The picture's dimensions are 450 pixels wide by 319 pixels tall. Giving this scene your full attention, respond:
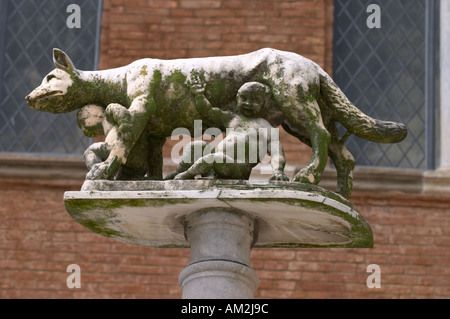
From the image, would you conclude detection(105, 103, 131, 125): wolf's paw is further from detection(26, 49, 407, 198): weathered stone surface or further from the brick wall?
the brick wall

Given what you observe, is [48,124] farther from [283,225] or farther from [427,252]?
[283,225]

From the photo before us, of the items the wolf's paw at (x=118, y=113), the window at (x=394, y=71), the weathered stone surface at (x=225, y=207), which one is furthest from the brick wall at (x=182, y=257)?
the wolf's paw at (x=118, y=113)

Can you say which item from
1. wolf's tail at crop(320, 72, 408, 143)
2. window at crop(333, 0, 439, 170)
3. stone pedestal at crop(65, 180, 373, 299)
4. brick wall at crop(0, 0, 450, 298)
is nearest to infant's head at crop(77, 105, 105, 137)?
stone pedestal at crop(65, 180, 373, 299)

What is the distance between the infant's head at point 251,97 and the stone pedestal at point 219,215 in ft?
1.56

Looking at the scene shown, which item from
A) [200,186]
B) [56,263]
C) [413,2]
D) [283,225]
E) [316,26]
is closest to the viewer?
[200,186]

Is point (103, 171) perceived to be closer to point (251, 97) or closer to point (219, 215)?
point (219, 215)

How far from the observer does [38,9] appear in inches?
405

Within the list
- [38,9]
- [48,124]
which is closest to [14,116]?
[48,124]

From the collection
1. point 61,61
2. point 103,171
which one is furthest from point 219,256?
point 61,61

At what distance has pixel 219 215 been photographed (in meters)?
5.43

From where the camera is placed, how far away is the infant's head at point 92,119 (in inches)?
227

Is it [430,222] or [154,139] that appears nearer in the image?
[154,139]

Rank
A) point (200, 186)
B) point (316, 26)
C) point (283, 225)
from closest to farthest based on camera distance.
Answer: point (200, 186) → point (283, 225) → point (316, 26)

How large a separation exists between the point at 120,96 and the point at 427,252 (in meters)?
4.18
